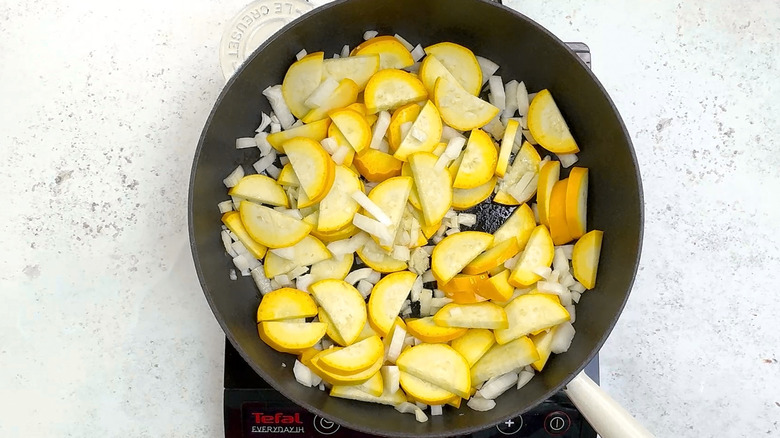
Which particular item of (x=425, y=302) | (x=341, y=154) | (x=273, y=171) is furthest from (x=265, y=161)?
(x=425, y=302)

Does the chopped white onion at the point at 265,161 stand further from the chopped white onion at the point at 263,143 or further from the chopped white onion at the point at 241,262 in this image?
the chopped white onion at the point at 241,262

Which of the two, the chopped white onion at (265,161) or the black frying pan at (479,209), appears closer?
the black frying pan at (479,209)

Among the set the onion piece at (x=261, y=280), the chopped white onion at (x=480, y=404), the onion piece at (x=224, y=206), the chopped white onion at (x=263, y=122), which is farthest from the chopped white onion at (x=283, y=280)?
the chopped white onion at (x=480, y=404)

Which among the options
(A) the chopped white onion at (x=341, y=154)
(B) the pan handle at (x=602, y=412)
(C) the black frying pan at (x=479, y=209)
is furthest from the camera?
(A) the chopped white onion at (x=341, y=154)

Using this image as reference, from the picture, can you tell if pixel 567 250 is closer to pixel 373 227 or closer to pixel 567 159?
pixel 567 159

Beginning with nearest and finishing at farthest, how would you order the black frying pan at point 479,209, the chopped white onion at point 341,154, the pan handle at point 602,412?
the pan handle at point 602,412 < the black frying pan at point 479,209 < the chopped white onion at point 341,154

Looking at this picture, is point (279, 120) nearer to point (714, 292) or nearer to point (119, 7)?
point (119, 7)
